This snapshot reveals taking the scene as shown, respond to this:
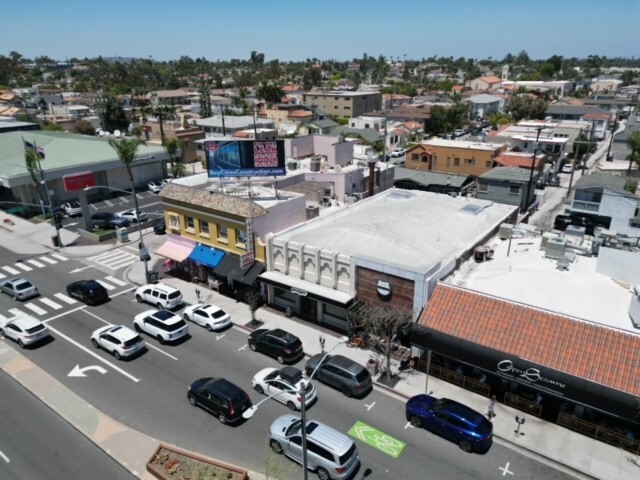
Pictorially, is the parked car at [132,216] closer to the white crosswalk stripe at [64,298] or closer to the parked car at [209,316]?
the white crosswalk stripe at [64,298]

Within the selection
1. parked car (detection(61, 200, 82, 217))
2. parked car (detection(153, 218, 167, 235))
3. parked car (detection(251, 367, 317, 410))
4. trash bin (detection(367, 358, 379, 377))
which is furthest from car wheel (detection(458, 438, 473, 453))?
parked car (detection(61, 200, 82, 217))

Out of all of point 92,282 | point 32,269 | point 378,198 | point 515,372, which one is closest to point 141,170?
point 32,269

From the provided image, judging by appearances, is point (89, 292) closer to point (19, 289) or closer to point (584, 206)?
point (19, 289)

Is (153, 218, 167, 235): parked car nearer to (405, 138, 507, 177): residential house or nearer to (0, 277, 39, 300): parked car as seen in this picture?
(0, 277, 39, 300): parked car

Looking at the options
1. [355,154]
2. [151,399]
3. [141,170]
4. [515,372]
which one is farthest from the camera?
[141,170]

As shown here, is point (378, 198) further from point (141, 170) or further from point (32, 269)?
point (141, 170)

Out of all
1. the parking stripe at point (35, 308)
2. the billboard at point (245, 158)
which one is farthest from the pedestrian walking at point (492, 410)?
the parking stripe at point (35, 308)
